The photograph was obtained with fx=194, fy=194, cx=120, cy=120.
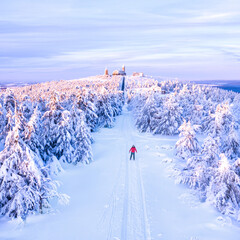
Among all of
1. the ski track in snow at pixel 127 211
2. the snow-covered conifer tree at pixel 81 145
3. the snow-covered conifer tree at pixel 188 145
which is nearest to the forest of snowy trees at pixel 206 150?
the snow-covered conifer tree at pixel 188 145

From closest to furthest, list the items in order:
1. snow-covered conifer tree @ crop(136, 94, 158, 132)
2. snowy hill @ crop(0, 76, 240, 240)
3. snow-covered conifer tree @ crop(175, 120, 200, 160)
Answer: snowy hill @ crop(0, 76, 240, 240)
snow-covered conifer tree @ crop(175, 120, 200, 160)
snow-covered conifer tree @ crop(136, 94, 158, 132)

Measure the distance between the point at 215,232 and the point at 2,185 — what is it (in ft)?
37.1

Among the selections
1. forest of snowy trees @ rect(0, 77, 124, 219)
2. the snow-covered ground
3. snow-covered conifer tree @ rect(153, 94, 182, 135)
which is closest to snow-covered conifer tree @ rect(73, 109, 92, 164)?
forest of snowy trees @ rect(0, 77, 124, 219)

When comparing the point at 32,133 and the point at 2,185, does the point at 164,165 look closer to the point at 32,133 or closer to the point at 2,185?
the point at 32,133

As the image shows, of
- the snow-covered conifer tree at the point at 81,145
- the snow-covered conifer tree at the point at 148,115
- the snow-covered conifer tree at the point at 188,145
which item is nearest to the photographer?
the snow-covered conifer tree at the point at 81,145

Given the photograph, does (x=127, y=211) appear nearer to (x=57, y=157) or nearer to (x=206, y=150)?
(x=206, y=150)

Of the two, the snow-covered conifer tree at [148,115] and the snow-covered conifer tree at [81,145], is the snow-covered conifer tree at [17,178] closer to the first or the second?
the snow-covered conifer tree at [81,145]

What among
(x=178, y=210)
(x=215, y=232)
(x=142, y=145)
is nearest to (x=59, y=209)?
(x=178, y=210)

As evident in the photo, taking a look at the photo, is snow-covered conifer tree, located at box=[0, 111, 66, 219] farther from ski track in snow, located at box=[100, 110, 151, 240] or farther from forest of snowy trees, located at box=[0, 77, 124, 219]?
ski track in snow, located at box=[100, 110, 151, 240]

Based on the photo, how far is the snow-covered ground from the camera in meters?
9.63

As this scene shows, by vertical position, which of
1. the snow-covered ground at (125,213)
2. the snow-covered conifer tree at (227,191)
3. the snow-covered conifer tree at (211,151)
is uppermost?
the snow-covered conifer tree at (211,151)

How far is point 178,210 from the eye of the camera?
468 inches

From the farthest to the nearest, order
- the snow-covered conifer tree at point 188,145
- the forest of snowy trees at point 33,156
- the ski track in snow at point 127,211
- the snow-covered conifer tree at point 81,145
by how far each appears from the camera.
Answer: the snow-covered conifer tree at point 188,145 < the snow-covered conifer tree at point 81,145 < the forest of snowy trees at point 33,156 < the ski track in snow at point 127,211

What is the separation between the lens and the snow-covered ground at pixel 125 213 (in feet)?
31.6
